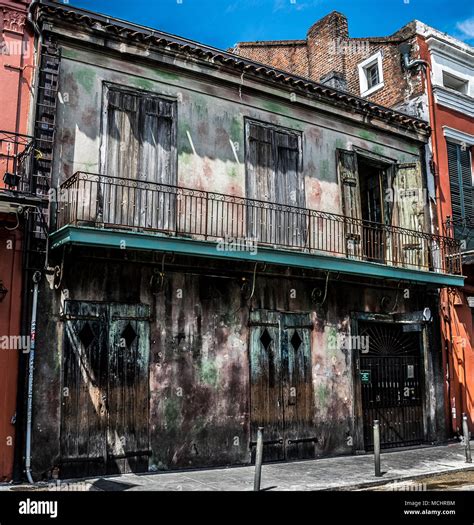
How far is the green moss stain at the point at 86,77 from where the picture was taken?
34.0ft

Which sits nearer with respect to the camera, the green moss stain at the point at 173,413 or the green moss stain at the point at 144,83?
the green moss stain at the point at 173,413

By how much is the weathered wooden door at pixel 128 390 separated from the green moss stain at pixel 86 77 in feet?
13.0

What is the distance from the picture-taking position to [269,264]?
11539mm

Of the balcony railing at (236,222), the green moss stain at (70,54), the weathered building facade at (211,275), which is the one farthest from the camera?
the green moss stain at (70,54)

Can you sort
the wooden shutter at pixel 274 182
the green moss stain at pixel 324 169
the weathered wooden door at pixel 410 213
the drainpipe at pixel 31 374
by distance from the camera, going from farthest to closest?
the weathered wooden door at pixel 410 213
the green moss stain at pixel 324 169
the wooden shutter at pixel 274 182
the drainpipe at pixel 31 374

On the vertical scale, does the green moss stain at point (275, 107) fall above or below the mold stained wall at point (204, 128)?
above

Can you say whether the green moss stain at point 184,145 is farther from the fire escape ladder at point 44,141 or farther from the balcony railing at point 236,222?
the fire escape ladder at point 44,141

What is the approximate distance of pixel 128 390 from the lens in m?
9.89

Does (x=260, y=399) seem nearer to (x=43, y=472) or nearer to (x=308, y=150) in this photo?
(x=43, y=472)

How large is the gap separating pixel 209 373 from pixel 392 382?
4.97 meters

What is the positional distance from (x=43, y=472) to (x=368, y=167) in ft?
34.5
